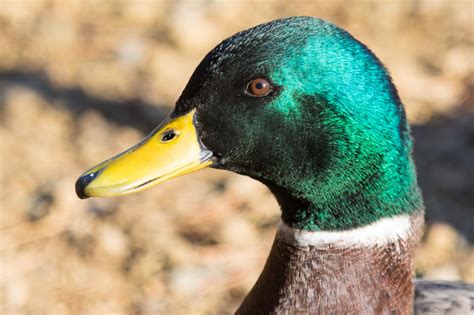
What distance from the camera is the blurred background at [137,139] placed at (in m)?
3.73

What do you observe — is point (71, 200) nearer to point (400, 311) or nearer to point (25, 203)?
point (25, 203)

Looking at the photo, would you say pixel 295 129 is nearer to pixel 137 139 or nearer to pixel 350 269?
pixel 350 269

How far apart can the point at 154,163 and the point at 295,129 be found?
1.22 feet

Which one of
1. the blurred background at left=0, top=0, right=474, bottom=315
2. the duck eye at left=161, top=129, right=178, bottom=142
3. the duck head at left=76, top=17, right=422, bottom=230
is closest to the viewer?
the duck head at left=76, top=17, right=422, bottom=230

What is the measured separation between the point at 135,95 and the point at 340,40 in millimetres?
3123

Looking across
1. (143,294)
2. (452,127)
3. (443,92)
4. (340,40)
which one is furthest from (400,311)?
(443,92)

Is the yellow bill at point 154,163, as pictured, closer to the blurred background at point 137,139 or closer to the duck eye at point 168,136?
the duck eye at point 168,136

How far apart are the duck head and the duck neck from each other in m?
0.05

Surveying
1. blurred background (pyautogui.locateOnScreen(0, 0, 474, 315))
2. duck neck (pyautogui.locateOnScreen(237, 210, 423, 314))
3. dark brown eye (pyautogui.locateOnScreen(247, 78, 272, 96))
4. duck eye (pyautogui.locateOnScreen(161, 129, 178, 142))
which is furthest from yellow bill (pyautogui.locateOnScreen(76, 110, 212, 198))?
blurred background (pyautogui.locateOnScreen(0, 0, 474, 315))

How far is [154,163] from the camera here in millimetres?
2123

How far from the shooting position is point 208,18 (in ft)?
18.9

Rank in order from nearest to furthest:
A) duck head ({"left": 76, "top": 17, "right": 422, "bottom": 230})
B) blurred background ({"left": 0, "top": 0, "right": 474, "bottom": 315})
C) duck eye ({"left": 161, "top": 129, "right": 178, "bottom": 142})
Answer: duck head ({"left": 76, "top": 17, "right": 422, "bottom": 230})
duck eye ({"left": 161, "top": 129, "right": 178, "bottom": 142})
blurred background ({"left": 0, "top": 0, "right": 474, "bottom": 315})

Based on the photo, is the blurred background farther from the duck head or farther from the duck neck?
the duck head

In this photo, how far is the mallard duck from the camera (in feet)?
6.71
